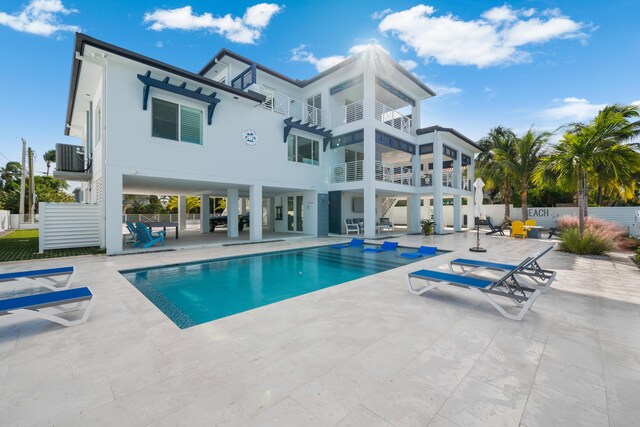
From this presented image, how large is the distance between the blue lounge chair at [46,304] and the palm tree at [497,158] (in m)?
24.7

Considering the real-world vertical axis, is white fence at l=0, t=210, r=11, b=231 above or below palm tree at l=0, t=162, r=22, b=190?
below

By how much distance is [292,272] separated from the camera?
25.3 feet

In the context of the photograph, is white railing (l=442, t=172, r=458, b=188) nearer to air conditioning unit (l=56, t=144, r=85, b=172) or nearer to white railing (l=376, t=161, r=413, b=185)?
white railing (l=376, t=161, r=413, b=185)

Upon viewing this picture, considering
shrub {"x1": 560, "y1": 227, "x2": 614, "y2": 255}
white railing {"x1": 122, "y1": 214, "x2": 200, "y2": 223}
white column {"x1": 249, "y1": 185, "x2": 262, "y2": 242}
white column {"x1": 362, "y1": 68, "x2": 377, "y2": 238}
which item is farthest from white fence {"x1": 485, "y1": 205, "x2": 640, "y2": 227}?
white railing {"x1": 122, "y1": 214, "x2": 200, "y2": 223}

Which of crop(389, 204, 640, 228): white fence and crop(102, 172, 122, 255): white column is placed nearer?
crop(102, 172, 122, 255): white column

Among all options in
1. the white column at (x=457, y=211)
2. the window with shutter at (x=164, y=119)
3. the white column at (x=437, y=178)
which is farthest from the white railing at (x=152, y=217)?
the white column at (x=457, y=211)

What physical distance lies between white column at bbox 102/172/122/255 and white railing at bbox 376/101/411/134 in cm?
1337

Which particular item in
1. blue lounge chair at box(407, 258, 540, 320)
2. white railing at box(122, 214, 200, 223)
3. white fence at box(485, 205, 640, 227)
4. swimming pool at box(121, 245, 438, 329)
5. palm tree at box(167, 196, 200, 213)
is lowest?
swimming pool at box(121, 245, 438, 329)

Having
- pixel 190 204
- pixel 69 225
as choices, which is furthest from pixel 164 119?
pixel 190 204

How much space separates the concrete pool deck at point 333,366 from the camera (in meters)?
2.05

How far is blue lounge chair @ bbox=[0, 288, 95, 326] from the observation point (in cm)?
330

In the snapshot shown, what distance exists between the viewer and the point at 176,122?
36.8 ft

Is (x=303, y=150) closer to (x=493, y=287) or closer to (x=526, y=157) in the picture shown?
(x=493, y=287)

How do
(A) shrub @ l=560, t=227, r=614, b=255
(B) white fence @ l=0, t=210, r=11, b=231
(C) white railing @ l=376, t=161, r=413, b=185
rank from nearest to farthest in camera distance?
(A) shrub @ l=560, t=227, r=614, b=255
(C) white railing @ l=376, t=161, r=413, b=185
(B) white fence @ l=0, t=210, r=11, b=231
